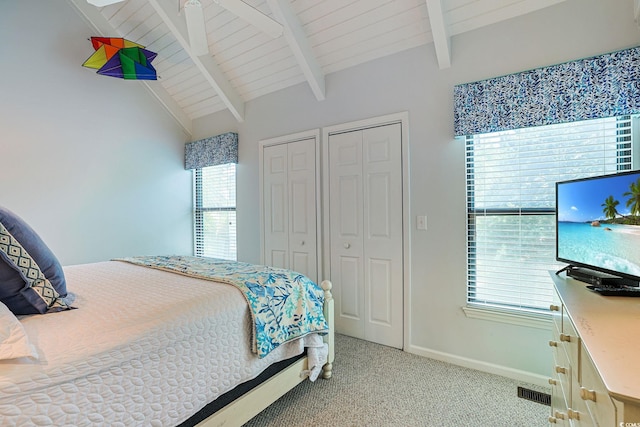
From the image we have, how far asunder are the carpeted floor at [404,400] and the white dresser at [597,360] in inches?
19.4

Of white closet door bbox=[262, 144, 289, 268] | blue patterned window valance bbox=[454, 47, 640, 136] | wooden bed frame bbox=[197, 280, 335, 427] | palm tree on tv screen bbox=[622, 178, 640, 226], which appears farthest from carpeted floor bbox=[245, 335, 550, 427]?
blue patterned window valance bbox=[454, 47, 640, 136]

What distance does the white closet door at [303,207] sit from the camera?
307 cm

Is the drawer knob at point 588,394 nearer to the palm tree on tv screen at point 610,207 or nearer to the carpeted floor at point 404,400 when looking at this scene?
the palm tree on tv screen at point 610,207

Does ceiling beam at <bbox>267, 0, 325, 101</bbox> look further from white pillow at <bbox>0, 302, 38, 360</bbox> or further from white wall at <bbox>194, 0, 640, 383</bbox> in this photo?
white pillow at <bbox>0, 302, 38, 360</bbox>

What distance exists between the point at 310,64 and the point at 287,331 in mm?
2380

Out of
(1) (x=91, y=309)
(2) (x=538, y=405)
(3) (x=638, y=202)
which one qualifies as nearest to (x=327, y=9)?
(3) (x=638, y=202)

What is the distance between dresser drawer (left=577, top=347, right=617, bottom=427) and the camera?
0.62 m

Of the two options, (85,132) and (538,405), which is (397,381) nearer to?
(538,405)

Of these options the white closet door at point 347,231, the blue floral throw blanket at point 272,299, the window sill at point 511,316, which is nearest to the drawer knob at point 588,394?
the blue floral throw blanket at point 272,299

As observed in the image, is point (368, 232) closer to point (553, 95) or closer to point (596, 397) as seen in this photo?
point (553, 95)

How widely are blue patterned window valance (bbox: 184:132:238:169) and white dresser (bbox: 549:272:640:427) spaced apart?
11.2 ft

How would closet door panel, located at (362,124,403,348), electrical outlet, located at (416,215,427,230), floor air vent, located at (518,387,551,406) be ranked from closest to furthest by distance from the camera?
floor air vent, located at (518,387,551,406), electrical outlet, located at (416,215,427,230), closet door panel, located at (362,124,403,348)

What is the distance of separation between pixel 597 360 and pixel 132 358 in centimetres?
139

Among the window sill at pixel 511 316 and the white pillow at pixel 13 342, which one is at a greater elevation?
the white pillow at pixel 13 342
